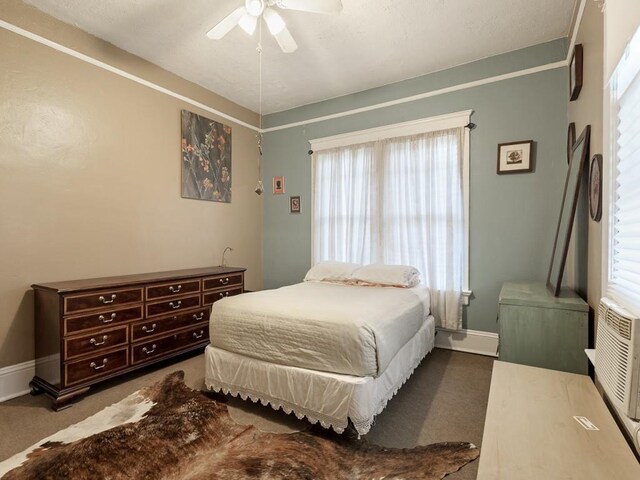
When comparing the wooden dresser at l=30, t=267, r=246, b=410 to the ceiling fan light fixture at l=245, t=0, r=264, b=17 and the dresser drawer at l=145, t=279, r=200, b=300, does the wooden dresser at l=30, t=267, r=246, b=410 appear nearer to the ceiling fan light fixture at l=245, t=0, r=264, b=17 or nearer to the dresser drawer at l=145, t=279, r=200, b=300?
the dresser drawer at l=145, t=279, r=200, b=300

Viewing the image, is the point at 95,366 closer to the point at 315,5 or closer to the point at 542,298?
the point at 315,5

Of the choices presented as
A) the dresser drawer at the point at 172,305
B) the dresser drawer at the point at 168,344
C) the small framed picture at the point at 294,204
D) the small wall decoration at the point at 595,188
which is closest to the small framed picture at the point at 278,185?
the small framed picture at the point at 294,204

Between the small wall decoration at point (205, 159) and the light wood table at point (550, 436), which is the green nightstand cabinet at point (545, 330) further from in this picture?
the small wall decoration at point (205, 159)

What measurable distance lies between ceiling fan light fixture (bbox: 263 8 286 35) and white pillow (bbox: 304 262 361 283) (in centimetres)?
223

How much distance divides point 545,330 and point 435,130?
2.19m

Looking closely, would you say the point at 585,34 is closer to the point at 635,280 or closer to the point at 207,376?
the point at 635,280

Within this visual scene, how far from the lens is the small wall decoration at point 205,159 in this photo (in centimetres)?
357

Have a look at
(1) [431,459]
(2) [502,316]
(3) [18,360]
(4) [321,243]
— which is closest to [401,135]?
(4) [321,243]

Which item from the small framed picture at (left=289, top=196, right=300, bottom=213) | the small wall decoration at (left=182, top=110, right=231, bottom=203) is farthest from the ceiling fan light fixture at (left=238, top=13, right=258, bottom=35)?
the small framed picture at (left=289, top=196, right=300, bottom=213)

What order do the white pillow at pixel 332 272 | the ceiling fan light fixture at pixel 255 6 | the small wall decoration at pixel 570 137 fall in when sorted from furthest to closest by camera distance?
the white pillow at pixel 332 272 < the small wall decoration at pixel 570 137 < the ceiling fan light fixture at pixel 255 6

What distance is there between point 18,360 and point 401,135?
157 inches

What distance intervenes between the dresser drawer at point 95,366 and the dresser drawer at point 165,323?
0.51 ft

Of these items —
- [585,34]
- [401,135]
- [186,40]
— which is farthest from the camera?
[401,135]

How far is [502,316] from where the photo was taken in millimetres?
2205
